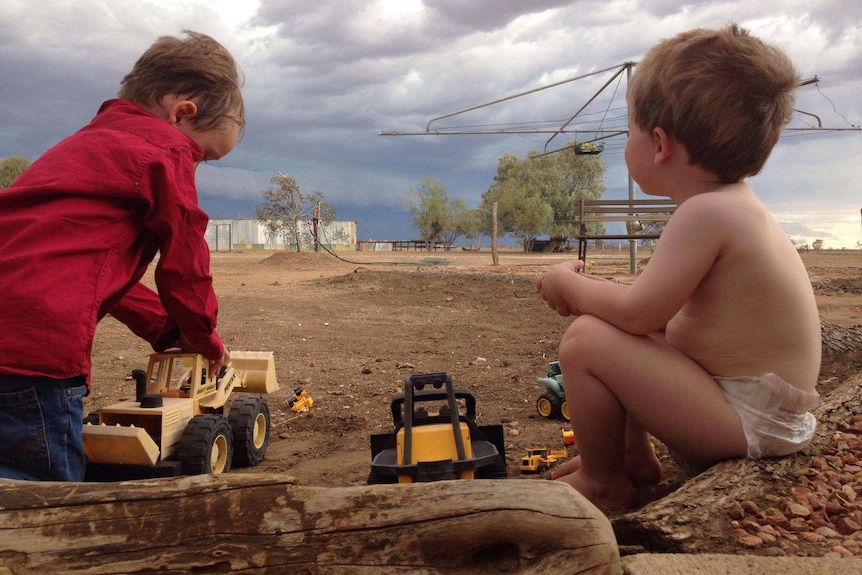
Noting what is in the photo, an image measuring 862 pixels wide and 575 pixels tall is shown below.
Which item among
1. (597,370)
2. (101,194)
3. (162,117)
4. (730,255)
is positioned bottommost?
(597,370)

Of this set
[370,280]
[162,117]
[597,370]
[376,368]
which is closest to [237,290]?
[370,280]

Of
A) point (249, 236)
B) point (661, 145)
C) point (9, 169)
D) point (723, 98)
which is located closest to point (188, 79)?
point (661, 145)

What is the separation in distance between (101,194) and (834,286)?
12.8m

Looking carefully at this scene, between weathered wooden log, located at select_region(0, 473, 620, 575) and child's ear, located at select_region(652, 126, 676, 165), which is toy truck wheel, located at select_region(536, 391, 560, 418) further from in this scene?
weathered wooden log, located at select_region(0, 473, 620, 575)

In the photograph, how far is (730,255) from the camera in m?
1.76

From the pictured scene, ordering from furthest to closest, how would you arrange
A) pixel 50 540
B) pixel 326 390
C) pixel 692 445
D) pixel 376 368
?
pixel 376 368 < pixel 326 390 < pixel 692 445 < pixel 50 540

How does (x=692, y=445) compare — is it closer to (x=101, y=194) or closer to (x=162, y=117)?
(x=101, y=194)

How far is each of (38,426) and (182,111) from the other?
1.20 metres

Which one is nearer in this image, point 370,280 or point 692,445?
point 692,445

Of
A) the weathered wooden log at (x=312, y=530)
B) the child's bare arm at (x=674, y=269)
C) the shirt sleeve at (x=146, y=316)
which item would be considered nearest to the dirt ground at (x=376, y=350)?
the weathered wooden log at (x=312, y=530)

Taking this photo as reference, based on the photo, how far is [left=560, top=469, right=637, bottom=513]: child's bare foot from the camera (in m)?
2.00

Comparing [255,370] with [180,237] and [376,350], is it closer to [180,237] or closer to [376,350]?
[180,237]

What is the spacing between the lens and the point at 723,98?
70.4 inches

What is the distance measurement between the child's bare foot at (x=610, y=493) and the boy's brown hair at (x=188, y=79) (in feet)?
6.09
